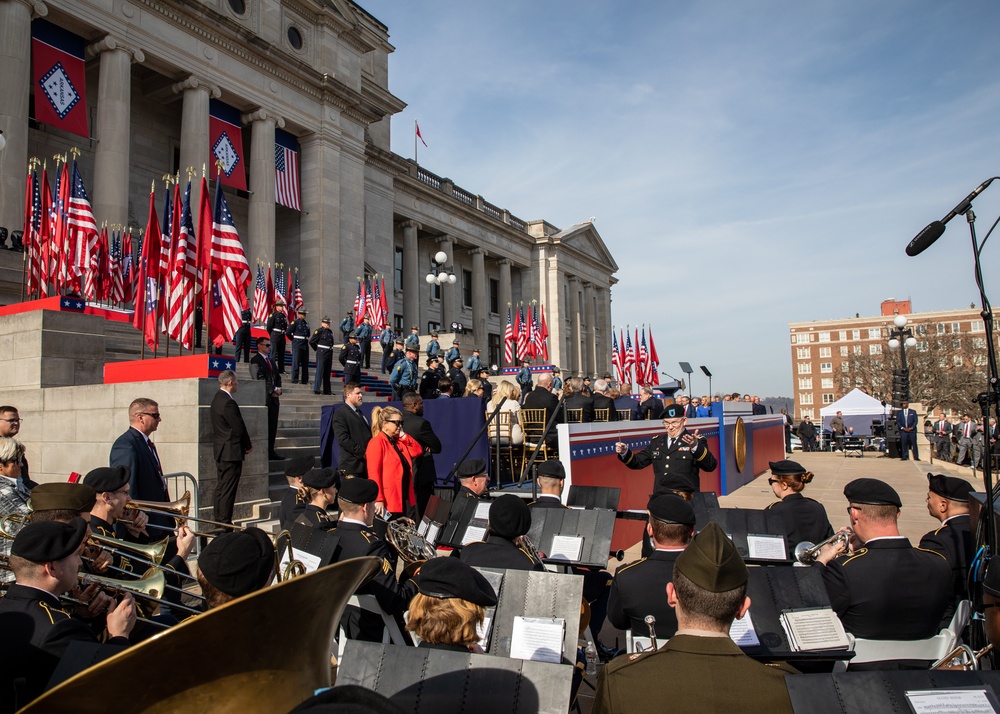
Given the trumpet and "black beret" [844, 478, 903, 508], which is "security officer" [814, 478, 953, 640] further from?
the trumpet

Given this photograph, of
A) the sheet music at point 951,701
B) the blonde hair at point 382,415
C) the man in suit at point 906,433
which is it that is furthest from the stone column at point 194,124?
the man in suit at point 906,433

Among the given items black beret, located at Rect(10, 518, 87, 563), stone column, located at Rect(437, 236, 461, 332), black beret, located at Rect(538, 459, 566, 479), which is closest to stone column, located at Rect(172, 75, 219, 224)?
stone column, located at Rect(437, 236, 461, 332)

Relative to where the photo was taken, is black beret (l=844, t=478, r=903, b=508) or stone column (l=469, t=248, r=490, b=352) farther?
stone column (l=469, t=248, r=490, b=352)

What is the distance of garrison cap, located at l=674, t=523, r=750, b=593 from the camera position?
2.39m

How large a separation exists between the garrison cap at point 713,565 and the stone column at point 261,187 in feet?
90.0

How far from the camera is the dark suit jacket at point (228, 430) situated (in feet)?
29.5

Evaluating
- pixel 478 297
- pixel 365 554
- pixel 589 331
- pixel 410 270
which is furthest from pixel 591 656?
pixel 589 331

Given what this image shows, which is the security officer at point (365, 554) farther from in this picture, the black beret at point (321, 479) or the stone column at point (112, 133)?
the stone column at point (112, 133)

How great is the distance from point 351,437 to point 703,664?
7.76m

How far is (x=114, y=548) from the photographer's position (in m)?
4.51

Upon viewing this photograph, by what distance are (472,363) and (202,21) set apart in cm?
1650

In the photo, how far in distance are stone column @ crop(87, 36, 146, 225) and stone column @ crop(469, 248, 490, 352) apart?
27.4m

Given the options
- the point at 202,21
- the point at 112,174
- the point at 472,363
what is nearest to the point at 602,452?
the point at 472,363

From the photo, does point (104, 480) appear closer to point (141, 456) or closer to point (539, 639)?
point (141, 456)
